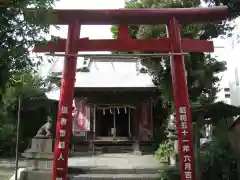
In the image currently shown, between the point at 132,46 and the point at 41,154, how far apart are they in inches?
169

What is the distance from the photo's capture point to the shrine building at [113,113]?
1783 cm

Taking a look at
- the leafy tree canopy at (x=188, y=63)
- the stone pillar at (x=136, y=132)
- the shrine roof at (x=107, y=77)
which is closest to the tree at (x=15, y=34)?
the leafy tree canopy at (x=188, y=63)

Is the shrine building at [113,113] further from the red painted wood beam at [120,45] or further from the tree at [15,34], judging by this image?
the tree at [15,34]

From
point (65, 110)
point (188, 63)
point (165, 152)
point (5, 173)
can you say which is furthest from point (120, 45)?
point (165, 152)

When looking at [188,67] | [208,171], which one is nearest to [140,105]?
[188,67]

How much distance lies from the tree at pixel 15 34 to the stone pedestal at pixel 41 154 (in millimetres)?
5140

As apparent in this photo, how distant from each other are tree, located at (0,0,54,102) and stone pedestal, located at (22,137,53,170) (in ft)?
16.9

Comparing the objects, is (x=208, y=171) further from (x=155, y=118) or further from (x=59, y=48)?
(x=155, y=118)

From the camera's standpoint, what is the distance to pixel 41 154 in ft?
32.9

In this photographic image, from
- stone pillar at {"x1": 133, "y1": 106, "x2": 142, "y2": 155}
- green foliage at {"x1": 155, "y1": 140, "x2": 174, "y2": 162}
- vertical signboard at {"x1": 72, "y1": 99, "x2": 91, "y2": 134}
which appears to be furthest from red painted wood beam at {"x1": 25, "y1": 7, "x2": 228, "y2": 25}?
stone pillar at {"x1": 133, "y1": 106, "x2": 142, "y2": 155}

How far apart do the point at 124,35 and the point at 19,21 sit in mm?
4344

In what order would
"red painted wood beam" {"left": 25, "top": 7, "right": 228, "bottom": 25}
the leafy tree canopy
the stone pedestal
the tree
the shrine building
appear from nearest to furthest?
1. the tree
2. "red painted wood beam" {"left": 25, "top": 7, "right": 228, "bottom": 25}
3. the stone pedestal
4. the leafy tree canopy
5. the shrine building

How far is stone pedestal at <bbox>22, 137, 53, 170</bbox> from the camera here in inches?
394

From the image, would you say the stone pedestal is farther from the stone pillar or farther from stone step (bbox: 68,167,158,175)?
the stone pillar
